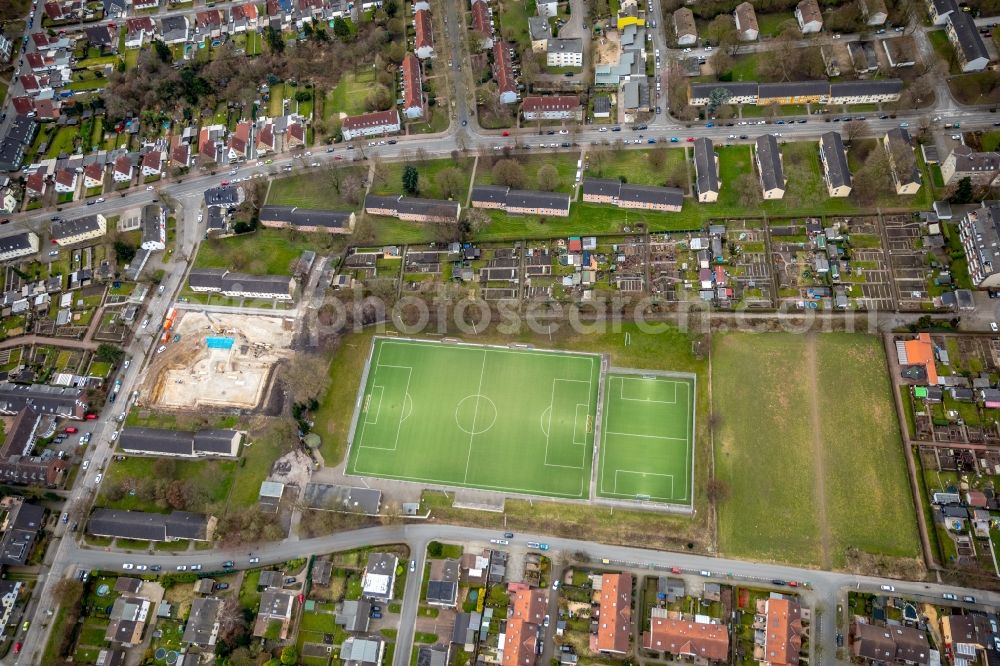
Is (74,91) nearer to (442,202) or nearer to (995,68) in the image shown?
(442,202)

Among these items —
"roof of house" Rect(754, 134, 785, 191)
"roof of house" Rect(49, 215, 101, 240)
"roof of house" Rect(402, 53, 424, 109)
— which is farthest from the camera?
"roof of house" Rect(402, 53, 424, 109)

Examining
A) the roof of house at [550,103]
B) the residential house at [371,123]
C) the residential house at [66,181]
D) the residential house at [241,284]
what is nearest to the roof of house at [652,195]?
the roof of house at [550,103]

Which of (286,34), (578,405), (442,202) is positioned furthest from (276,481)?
(286,34)

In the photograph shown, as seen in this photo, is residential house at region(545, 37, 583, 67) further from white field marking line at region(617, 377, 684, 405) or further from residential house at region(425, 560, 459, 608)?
residential house at region(425, 560, 459, 608)

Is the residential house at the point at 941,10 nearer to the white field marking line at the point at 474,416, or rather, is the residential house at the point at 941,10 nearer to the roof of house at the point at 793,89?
the roof of house at the point at 793,89

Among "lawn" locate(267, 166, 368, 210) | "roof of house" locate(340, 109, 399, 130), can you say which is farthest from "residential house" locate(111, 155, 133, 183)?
"roof of house" locate(340, 109, 399, 130)

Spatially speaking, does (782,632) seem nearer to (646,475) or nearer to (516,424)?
(646,475)

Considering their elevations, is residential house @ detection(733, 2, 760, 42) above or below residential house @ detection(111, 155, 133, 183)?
above
